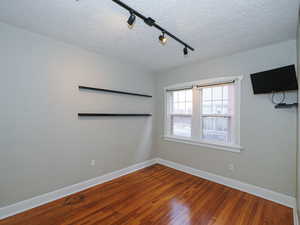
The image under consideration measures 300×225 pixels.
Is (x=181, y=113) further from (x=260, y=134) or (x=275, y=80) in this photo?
(x=275, y=80)

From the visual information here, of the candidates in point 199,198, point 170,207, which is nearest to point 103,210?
point 170,207

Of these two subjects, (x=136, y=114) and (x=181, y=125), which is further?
(x=181, y=125)

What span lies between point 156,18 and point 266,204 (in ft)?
10.1

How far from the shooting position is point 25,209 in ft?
6.23

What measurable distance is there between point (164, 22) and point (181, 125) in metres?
2.37

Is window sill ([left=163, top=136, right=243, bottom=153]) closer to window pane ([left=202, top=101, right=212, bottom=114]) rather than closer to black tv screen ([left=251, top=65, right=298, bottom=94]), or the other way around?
window pane ([left=202, top=101, right=212, bottom=114])

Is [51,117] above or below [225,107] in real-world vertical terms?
below

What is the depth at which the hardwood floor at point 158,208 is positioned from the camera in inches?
68.9

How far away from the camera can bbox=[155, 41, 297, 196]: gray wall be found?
6.73 feet

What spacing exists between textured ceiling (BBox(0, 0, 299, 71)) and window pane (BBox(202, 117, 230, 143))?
4.39 feet

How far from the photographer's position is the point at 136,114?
3.25 m

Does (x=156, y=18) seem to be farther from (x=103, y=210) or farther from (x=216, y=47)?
(x=103, y=210)

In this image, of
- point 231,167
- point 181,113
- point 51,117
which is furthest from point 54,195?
point 231,167

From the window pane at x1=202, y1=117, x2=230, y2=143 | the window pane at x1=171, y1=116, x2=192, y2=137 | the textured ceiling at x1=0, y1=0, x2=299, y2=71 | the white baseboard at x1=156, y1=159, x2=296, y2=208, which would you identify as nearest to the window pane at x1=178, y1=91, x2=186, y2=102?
the window pane at x1=171, y1=116, x2=192, y2=137
